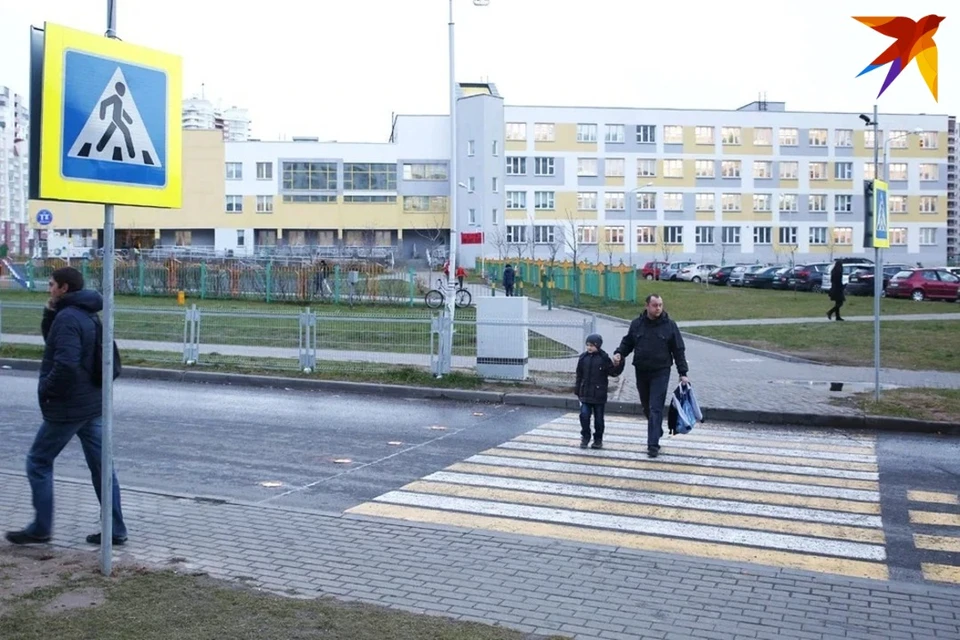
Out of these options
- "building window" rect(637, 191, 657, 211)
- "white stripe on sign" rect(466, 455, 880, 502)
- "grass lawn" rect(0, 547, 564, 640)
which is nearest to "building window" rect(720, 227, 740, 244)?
"building window" rect(637, 191, 657, 211)

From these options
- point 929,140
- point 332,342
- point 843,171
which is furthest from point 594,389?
point 929,140

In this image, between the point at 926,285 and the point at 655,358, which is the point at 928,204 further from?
the point at 655,358

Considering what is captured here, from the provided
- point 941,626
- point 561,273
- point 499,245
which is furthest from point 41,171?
point 499,245

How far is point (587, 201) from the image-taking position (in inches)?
3285

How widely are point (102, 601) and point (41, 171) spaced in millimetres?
2513

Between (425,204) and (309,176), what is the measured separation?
32.5ft

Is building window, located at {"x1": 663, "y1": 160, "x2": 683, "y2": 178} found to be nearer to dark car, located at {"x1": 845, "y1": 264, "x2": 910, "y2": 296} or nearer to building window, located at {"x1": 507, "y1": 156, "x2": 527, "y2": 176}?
building window, located at {"x1": 507, "y1": 156, "x2": 527, "y2": 176}

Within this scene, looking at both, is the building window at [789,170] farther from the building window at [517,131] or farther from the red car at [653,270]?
the building window at [517,131]

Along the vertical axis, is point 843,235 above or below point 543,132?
below

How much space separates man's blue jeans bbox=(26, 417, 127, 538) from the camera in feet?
23.6

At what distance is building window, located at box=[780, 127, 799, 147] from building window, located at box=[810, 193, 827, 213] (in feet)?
15.7

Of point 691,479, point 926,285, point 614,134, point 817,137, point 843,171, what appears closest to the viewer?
point 691,479

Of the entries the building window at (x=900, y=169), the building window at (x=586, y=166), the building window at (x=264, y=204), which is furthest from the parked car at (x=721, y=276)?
the building window at (x=264, y=204)

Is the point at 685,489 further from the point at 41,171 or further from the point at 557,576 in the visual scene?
the point at 41,171
